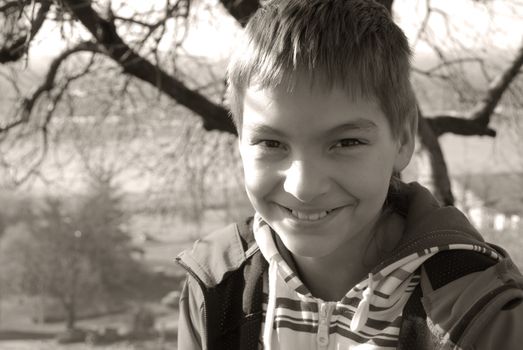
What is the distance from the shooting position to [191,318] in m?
1.64

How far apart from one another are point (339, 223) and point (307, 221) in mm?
60

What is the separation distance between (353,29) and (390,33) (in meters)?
0.10

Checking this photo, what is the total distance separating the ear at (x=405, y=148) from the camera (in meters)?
1.48

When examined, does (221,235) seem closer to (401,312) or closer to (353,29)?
(401,312)

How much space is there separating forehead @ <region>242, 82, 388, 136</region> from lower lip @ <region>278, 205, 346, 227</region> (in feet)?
0.54

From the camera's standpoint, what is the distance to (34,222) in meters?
27.5

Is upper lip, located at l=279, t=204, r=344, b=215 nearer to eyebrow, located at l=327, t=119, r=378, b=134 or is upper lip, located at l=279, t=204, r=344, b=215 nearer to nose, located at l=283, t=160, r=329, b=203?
nose, located at l=283, t=160, r=329, b=203

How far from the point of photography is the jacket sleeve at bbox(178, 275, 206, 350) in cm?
161

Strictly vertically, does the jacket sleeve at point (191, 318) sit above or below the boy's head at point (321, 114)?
below

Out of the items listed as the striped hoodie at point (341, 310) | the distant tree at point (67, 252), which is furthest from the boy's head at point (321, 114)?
the distant tree at point (67, 252)

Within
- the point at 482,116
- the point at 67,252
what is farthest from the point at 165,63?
the point at 67,252

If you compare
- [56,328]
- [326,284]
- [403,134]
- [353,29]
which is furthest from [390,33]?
[56,328]

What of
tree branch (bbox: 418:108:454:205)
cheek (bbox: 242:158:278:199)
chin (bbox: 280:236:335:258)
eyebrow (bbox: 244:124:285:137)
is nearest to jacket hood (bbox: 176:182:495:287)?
chin (bbox: 280:236:335:258)

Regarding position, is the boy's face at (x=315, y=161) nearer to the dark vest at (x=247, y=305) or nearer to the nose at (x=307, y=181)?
the nose at (x=307, y=181)
